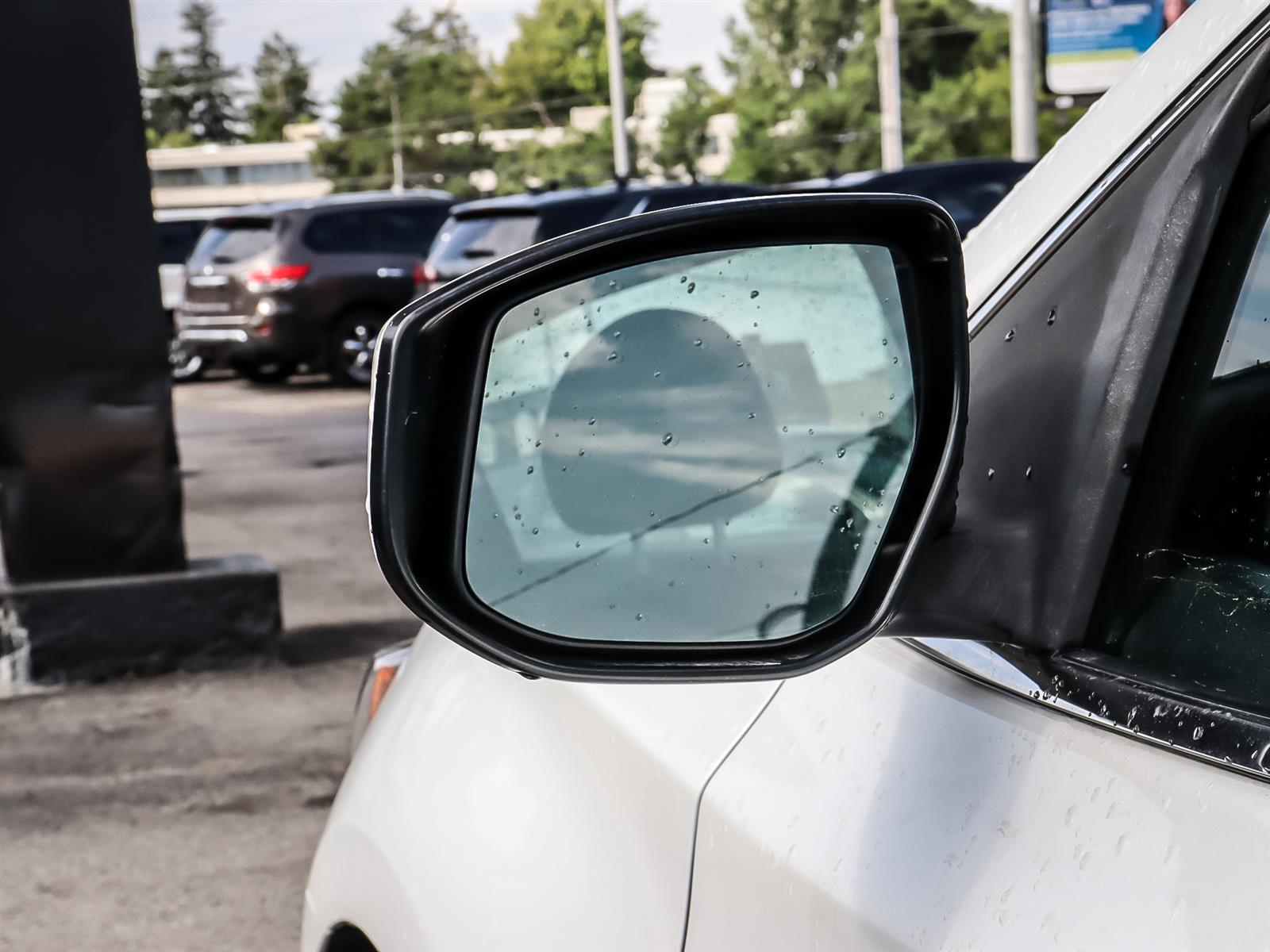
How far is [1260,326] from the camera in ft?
3.39

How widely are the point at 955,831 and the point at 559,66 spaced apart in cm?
11052

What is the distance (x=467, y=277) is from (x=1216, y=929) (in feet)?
2.00

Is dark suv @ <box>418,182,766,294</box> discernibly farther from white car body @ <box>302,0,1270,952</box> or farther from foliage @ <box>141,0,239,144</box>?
foliage @ <box>141,0,239,144</box>

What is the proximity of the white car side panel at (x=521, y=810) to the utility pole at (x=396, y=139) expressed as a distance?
327 ft

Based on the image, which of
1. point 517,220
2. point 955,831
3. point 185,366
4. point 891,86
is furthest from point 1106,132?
point 891,86

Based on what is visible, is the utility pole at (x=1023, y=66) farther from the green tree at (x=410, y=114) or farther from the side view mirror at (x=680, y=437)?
the green tree at (x=410, y=114)

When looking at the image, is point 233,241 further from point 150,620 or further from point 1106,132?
point 1106,132

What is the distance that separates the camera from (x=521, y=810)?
59.7 inches

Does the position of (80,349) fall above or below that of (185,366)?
above

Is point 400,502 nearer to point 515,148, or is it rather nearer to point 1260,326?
point 1260,326

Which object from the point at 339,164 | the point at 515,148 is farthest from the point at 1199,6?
the point at 339,164

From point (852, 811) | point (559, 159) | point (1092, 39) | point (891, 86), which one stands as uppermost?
point (1092, 39)

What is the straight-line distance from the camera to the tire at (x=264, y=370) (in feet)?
59.3

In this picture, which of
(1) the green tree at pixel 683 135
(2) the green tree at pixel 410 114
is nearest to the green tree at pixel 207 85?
(2) the green tree at pixel 410 114
